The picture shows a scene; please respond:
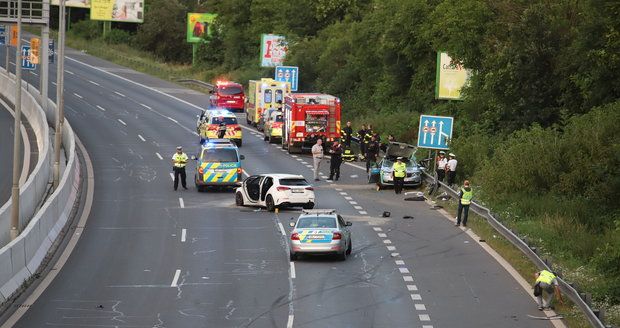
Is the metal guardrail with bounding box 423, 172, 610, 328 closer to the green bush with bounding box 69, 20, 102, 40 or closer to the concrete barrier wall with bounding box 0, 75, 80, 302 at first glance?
the concrete barrier wall with bounding box 0, 75, 80, 302

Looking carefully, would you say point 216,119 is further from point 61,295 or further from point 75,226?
point 61,295

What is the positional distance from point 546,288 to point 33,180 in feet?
66.1

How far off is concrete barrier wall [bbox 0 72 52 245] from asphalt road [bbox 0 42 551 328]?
78.6 inches

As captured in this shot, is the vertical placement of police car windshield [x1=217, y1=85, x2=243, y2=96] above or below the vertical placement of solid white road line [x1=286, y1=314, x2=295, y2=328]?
below

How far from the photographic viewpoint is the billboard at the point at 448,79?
63.6 metres

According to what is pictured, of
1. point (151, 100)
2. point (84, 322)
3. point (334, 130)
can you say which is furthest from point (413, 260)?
point (151, 100)

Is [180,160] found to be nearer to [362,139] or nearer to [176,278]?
[362,139]

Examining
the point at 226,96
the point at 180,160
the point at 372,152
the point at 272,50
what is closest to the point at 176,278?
the point at 180,160

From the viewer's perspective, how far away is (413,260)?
34250 millimetres

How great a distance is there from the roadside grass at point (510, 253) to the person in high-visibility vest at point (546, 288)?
26 cm

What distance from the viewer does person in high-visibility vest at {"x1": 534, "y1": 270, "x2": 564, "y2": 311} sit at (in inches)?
1062

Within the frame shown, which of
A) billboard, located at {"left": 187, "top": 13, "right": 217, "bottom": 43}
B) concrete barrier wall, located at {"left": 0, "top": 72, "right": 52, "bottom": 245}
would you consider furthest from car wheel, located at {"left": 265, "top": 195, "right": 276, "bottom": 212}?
billboard, located at {"left": 187, "top": 13, "right": 217, "bottom": 43}

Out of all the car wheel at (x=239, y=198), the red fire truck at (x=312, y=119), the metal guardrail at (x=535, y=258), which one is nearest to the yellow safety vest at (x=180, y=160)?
the car wheel at (x=239, y=198)

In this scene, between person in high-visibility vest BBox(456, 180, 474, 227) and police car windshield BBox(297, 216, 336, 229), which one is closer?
police car windshield BBox(297, 216, 336, 229)
